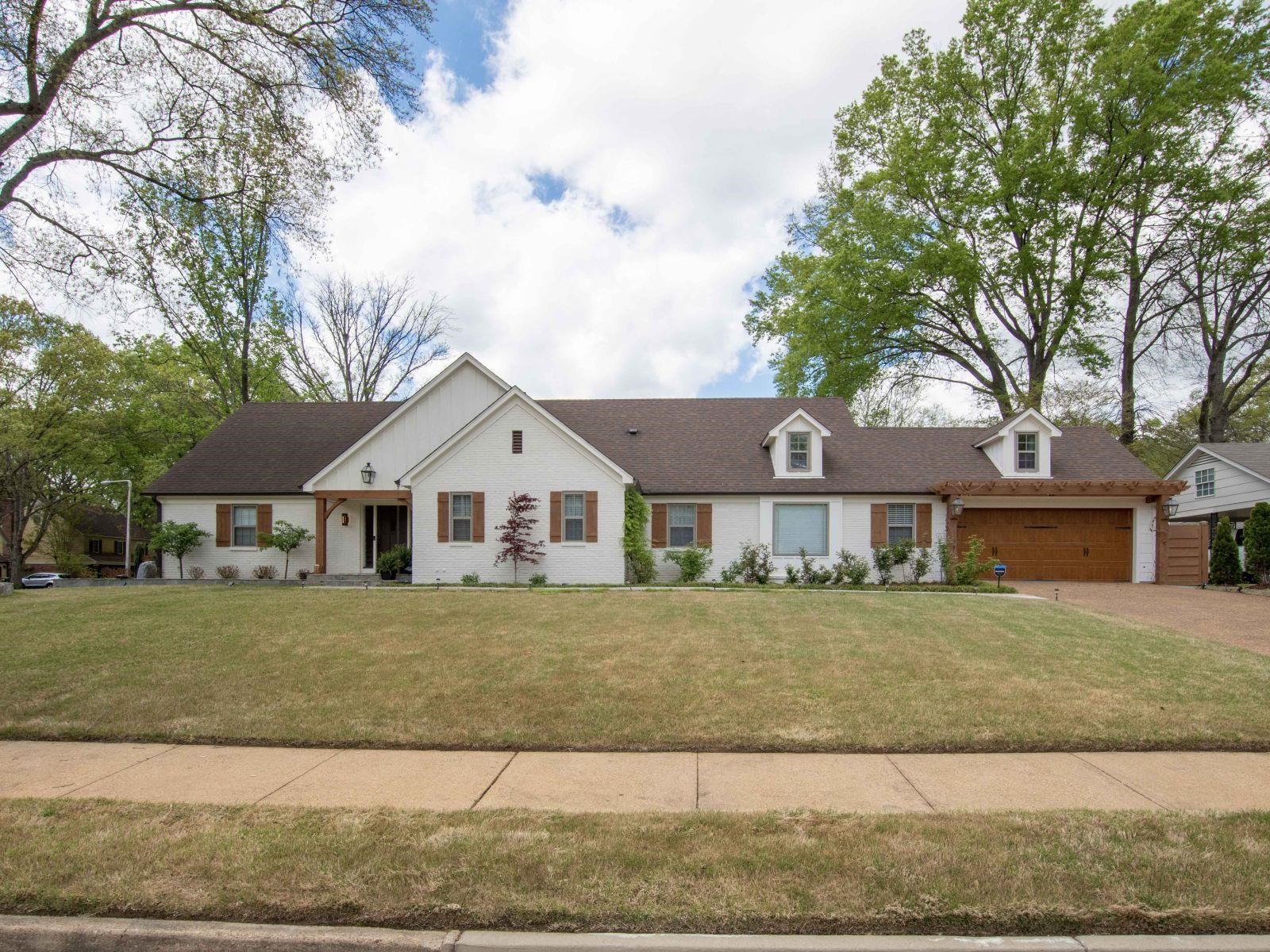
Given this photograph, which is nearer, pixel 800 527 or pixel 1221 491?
pixel 800 527

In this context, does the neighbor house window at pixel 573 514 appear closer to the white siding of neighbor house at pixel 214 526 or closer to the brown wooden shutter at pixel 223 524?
the white siding of neighbor house at pixel 214 526

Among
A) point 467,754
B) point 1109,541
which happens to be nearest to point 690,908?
point 467,754

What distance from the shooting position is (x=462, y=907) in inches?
128

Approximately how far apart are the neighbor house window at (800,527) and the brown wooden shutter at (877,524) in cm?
120

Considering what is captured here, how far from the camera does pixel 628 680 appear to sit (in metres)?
7.63

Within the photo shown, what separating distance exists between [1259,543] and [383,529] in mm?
23727

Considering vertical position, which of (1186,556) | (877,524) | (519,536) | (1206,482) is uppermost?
(1206,482)

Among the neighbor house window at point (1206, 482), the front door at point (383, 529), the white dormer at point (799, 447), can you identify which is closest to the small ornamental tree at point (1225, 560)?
the neighbor house window at point (1206, 482)

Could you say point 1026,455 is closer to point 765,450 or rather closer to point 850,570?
point 850,570

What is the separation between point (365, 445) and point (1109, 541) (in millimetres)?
21014

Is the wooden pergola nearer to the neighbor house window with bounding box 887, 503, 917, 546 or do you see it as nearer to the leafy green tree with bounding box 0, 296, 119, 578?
the neighbor house window with bounding box 887, 503, 917, 546

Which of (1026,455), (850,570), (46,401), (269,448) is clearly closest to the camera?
(850,570)

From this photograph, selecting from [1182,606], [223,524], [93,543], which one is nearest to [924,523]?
[1182,606]

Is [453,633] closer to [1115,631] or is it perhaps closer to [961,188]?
[1115,631]
